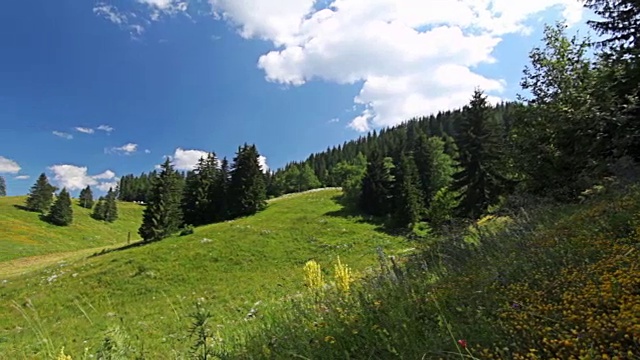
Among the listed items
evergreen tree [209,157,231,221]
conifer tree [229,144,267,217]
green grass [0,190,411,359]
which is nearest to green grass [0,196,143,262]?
evergreen tree [209,157,231,221]

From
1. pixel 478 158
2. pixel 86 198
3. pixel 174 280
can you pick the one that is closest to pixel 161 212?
pixel 174 280

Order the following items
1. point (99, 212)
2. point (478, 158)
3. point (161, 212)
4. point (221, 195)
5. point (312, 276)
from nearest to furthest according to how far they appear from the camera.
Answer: point (312, 276), point (478, 158), point (161, 212), point (221, 195), point (99, 212)

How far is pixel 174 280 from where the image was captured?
26922mm

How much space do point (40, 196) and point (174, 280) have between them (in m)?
87.5

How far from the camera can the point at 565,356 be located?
2.05m

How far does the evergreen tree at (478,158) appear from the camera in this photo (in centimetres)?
3266

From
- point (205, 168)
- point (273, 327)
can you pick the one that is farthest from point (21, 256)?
point (273, 327)

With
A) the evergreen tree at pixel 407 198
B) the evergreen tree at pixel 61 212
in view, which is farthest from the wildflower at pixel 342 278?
the evergreen tree at pixel 61 212

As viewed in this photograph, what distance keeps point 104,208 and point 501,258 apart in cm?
11532

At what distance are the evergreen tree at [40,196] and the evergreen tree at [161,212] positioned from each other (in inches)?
2445

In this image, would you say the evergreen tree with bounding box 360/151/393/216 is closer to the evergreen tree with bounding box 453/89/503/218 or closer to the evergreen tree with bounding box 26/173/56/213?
the evergreen tree with bounding box 453/89/503/218

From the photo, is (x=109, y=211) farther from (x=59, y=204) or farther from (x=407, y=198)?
(x=407, y=198)

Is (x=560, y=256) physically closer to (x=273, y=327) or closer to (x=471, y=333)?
(x=471, y=333)

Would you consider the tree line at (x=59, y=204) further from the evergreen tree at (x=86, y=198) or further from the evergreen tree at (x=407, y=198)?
the evergreen tree at (x=407, y=198)
